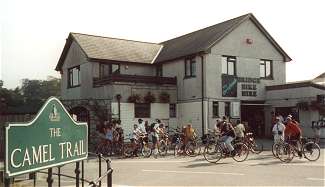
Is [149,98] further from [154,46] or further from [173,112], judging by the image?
[154,46]

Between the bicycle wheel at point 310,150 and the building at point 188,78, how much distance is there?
34.9 ft

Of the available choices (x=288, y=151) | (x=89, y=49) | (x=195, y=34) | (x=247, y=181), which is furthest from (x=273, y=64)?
(x=247, y=181)

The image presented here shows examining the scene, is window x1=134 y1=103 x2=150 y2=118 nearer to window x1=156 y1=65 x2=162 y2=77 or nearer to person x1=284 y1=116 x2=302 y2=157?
window x1=156 y1=65 x2=162 y2=77

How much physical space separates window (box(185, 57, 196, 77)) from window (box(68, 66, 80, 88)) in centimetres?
868

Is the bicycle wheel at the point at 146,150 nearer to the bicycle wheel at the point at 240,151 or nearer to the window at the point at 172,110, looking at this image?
the bicycle wheel at the point at 240,151

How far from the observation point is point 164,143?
22.5m

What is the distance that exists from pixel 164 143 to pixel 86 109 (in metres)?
8.07

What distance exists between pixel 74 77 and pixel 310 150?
21972 millimetres

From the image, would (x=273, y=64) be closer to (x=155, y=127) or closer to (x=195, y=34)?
(x=195, y=34)

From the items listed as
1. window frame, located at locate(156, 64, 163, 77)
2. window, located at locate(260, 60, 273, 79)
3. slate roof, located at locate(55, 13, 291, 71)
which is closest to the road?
slate roof, located at locate(55, 13, 291, 71)

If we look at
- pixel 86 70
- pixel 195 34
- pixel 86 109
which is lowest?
pixel 86 109

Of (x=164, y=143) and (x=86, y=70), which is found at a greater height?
(x=86, y=70)

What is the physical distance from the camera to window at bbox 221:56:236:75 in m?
30.5

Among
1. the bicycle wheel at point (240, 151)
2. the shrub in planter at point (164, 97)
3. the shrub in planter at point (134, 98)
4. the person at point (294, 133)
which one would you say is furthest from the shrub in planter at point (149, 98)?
the person at point (294, 133)
